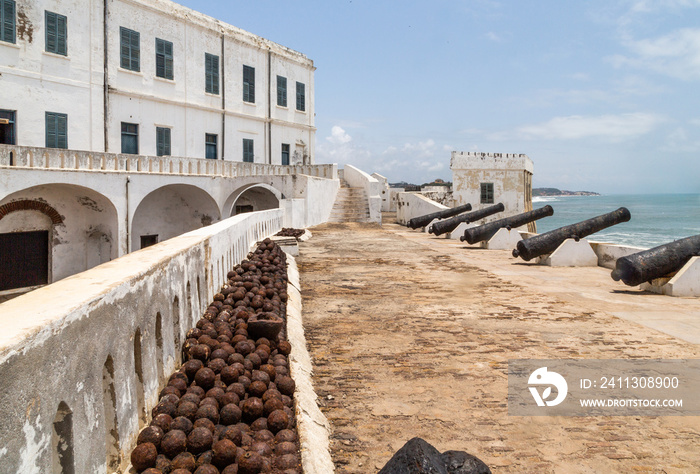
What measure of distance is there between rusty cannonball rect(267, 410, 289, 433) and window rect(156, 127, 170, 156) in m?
23.3

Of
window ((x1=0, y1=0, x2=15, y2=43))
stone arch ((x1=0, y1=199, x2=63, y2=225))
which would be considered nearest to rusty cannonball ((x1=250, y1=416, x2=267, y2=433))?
stone arch ((x1=0, y1=199, x2=63, y2=225))

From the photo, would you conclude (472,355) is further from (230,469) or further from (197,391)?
(230,469)

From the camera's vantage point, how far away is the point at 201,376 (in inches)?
113

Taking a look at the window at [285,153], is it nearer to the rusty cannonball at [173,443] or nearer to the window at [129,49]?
the window at [129,49]

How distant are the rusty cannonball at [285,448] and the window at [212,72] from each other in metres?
26.1

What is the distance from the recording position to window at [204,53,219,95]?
84.1 feet

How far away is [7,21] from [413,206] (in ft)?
→ 59.8

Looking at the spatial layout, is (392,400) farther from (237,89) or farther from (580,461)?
(237,89)

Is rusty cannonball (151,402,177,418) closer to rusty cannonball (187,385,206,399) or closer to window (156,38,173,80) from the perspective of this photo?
rusty cannonball (187,385,206,399)

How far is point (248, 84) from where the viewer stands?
91.9ft

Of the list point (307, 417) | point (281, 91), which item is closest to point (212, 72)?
point (281, 91)

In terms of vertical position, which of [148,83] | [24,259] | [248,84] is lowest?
[24,259]

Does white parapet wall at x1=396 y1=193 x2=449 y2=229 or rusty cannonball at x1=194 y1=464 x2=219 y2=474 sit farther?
white parapet wall at x1=396 y1=193 x2=449 y2=229

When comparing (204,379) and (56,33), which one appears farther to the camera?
(56,33)
